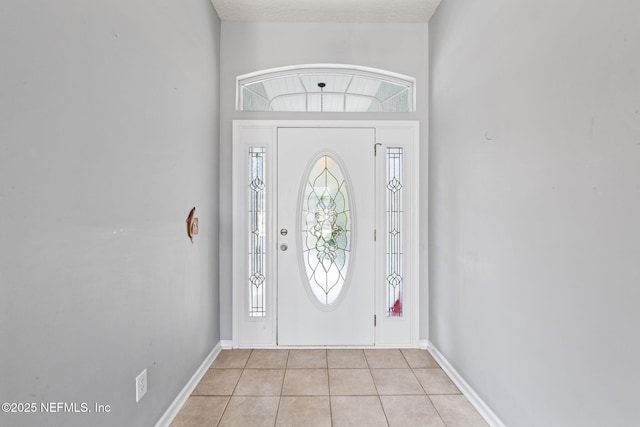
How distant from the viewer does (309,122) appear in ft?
9.13

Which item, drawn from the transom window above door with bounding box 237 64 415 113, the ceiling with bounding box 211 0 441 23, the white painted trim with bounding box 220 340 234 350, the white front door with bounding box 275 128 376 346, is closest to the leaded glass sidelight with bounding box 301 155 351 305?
the white front door with bounding box 275 128 376 346

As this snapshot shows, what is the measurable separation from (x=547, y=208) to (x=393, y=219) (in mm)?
1470

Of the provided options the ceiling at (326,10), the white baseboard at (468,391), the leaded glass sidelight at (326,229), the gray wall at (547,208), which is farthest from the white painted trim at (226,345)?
the ceiling at (326,10)

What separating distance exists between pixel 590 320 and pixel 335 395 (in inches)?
58.9

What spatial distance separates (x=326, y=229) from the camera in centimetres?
282

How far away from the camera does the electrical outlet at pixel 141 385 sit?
1516 mm

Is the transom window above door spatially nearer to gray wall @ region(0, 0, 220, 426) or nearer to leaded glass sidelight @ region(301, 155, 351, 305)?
leaded glass sidelight @ region(301, 155, 351, 305)

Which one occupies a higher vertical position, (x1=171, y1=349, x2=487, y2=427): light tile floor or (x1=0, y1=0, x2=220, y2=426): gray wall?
(x1=0, y1=0, x2=220, y2=426): gray wall

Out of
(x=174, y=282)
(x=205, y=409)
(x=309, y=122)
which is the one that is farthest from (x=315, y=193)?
(x=205, y=409)

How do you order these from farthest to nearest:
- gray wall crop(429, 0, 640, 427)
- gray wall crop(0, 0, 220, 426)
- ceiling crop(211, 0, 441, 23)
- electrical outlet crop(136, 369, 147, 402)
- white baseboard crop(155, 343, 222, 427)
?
ceiling crop(211, 0, 441, 23) < white baseboard crop(155, 343, 222, 427) < electrical outlet crop(136, 369, 147, 402) < gray wall crop(429, 0, 640, 427) < gray wall crop(0, 0, 220, 426)

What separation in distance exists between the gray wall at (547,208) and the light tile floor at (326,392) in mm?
307

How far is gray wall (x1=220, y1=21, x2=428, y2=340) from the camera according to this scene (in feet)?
9.11

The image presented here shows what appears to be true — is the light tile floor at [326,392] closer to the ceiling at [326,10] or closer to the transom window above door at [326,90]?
the transom window above door at [326,90]

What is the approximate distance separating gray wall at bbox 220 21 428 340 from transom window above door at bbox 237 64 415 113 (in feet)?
0.24
